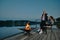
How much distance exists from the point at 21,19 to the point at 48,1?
3.24 feet

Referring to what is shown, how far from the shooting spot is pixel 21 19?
5.02 metres

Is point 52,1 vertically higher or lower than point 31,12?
higher

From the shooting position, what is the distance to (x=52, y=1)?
4.90 meters

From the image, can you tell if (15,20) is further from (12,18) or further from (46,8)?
(46,8)

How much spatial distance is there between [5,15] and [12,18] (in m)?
0.25

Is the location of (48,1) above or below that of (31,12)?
above

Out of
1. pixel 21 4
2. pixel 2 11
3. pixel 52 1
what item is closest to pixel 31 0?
pixel 21 4

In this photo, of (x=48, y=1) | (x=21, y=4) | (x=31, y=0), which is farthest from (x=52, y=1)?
(x=21, y=4)

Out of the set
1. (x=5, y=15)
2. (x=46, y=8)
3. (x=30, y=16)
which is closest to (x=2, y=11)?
(x=5, y=15)

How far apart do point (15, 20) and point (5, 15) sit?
1.15 ft

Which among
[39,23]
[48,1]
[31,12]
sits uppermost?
[48,1]

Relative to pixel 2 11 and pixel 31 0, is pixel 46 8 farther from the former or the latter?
pixel 2 11

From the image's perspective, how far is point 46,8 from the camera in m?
4.95

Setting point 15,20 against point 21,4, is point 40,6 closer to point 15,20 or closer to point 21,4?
point 21,4
